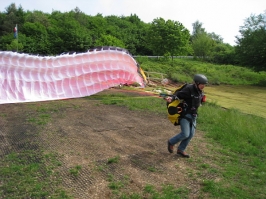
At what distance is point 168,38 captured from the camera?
3497cm

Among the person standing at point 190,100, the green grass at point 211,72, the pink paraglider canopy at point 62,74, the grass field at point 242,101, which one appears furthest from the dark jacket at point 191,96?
the green grass at point 211,72

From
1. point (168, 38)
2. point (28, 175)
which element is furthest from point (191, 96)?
point (168, 38)

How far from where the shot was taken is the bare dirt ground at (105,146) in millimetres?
4930

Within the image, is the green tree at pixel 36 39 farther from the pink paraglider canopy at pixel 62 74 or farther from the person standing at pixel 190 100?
the person standing at pixel 190 100

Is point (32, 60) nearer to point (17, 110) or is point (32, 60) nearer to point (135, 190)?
point (17, 110)

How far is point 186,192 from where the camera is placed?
15.4ft

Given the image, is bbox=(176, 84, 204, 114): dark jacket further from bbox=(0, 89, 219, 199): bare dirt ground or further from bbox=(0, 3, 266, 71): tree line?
bbox=(0, 3, 266, 71): tree line

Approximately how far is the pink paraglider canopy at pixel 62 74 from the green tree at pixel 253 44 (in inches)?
916

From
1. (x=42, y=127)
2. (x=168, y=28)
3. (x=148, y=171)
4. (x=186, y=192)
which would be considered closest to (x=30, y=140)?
(x=42, y=127)

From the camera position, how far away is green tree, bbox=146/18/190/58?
3494 cm

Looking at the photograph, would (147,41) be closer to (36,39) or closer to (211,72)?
(211,72)

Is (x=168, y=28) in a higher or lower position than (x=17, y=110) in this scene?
higher

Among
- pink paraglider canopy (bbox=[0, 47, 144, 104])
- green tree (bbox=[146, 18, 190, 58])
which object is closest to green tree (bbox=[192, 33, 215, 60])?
green tree (bbox=[146, 18, 190, 58])

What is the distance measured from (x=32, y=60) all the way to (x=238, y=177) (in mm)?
8056
